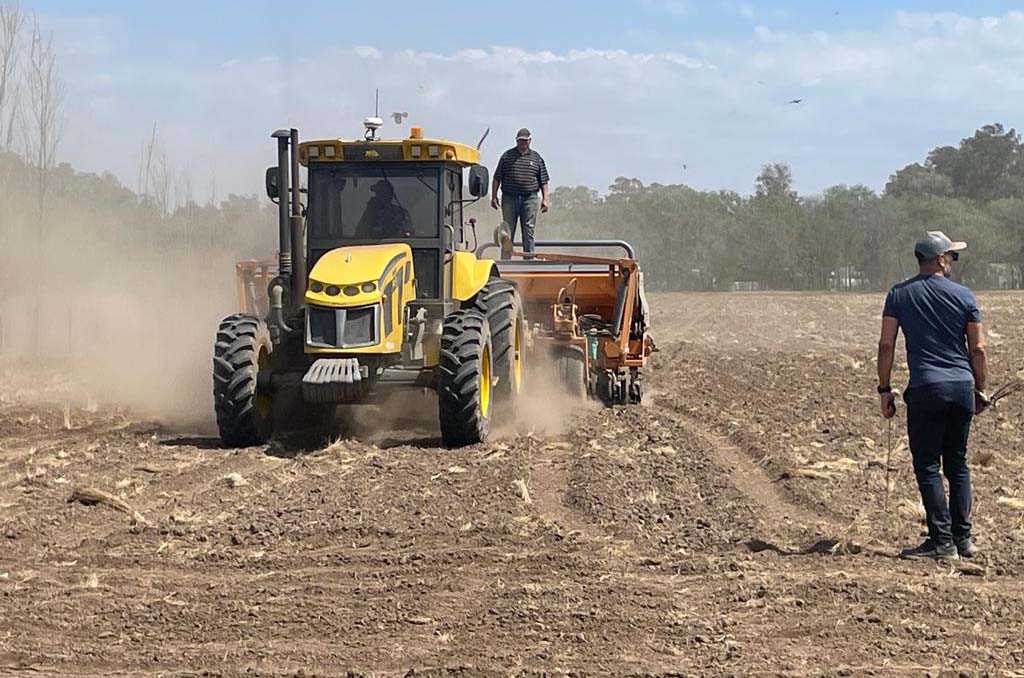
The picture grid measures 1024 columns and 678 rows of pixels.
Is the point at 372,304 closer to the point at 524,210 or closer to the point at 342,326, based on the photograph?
the point at 342,326

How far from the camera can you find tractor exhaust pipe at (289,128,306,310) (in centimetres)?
1073

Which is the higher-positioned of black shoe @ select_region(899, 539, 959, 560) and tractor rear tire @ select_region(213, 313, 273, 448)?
tractor rear tire @ select_region(213, 313, 273, 448)

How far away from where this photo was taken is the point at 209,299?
74.6 feet

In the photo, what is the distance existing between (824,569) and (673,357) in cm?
1394

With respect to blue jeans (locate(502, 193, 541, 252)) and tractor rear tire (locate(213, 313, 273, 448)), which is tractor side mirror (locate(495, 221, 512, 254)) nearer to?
blue jeans (locate(502, 193, 541, 252))

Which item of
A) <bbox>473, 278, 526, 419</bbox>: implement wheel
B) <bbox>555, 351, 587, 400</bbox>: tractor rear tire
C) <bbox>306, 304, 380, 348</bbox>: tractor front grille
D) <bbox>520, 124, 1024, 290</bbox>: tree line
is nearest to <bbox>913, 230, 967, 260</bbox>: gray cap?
<bbox>306, 304, 380, 348</bbox>: tractor front grille

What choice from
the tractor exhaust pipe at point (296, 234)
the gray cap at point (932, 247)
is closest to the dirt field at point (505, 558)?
the tractor exhaust pipe at point (296, 234)

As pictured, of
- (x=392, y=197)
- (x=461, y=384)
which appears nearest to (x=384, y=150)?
(x=392, y=197)

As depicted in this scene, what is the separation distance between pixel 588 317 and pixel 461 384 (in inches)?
171

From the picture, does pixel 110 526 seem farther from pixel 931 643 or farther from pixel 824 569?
pixel 931 643

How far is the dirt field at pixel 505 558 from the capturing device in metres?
5.14

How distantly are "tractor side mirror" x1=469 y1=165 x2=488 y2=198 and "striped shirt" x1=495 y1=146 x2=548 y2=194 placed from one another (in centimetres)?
362

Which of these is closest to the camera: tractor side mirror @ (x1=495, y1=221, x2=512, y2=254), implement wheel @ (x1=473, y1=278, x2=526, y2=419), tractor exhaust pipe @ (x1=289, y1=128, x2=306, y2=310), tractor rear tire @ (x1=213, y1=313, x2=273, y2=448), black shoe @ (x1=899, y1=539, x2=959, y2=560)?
black shoe @ (x1=899, y1=539, x2=959, y2=560)

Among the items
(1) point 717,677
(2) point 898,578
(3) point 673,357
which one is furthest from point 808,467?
Answer: (3) point 673,357
